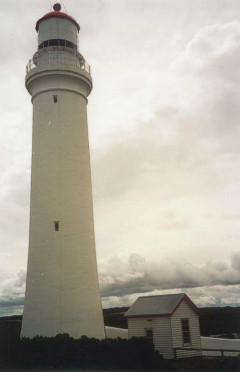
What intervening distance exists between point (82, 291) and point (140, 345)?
3.51 meters

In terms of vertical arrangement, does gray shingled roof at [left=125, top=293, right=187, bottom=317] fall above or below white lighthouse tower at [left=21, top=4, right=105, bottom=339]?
below

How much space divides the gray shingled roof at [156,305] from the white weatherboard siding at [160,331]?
1.04ft

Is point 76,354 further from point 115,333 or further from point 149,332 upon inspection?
point 115,333

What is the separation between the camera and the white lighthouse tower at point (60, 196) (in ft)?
59.4

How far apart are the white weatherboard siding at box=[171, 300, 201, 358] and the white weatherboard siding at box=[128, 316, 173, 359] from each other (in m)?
0.30

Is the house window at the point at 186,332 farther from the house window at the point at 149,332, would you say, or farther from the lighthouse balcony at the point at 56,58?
the lighthouse balcony at the point at 56,58

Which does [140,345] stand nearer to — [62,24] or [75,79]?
[75,79]

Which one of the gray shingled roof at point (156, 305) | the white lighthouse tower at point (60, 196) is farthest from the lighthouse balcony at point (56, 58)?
the gray shingled roof at point (156, 305)

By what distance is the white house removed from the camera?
20203 millimetres

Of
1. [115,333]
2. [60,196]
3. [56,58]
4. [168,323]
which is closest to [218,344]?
[168,323]

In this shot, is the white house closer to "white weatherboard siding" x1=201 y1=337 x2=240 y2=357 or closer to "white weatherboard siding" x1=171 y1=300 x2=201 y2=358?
"white weatherboard siding" x1=171 y1=300 x2=201 y2=358

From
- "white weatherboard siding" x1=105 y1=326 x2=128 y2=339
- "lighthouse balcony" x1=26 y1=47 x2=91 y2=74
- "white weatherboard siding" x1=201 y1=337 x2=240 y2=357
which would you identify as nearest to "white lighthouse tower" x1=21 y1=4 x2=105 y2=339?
"lighthouse balcony" x1=26 y1=47 x2=91 y2=74

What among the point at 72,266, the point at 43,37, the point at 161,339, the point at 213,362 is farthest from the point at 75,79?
the point at 213,362

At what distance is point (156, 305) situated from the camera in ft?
71.1
